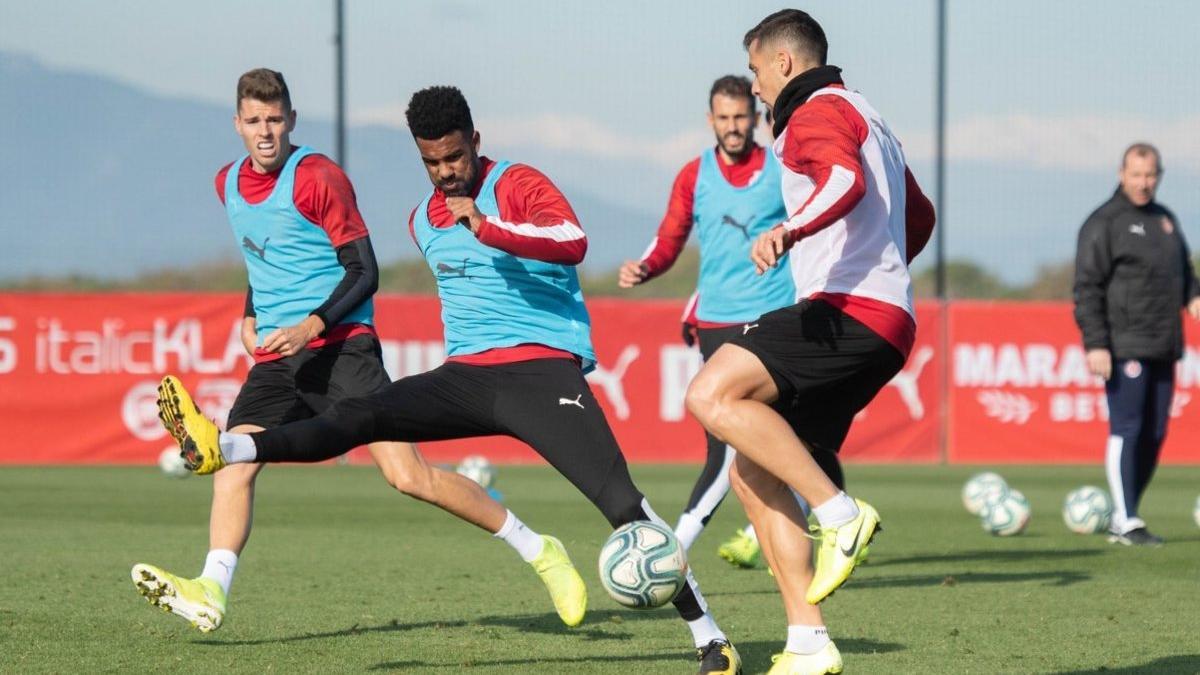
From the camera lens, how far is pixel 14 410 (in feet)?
62.1

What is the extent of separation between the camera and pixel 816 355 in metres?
5.83

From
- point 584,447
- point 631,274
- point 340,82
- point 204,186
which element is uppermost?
point 340,82

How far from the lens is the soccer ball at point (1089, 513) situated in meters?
12.2

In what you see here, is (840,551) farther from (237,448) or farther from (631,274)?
(631,274)

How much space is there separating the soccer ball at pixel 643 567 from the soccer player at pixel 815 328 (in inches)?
15.8

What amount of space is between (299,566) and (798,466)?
468 cm

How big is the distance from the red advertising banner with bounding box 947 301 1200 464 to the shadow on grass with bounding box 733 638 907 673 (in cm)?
1379

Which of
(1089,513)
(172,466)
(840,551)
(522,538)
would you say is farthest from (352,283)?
(172,466)

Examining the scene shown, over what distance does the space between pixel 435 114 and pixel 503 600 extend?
9.61 feet

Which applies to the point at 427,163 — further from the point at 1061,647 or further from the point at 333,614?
the point at 1061,647

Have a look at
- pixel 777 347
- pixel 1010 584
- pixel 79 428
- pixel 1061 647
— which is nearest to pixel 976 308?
pixel 79 428

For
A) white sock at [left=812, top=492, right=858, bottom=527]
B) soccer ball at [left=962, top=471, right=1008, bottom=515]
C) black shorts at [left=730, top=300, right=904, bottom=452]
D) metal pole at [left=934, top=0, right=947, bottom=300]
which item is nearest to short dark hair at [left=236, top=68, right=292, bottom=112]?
black shorts at [left=730, top=300, right=904, bottom=452]

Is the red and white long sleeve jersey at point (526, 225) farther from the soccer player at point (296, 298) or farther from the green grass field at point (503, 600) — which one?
the green grass field at point (503, 600)

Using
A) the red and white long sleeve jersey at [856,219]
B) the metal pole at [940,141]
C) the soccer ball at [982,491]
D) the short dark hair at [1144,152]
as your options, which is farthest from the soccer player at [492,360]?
the metal pole at [940,141]
